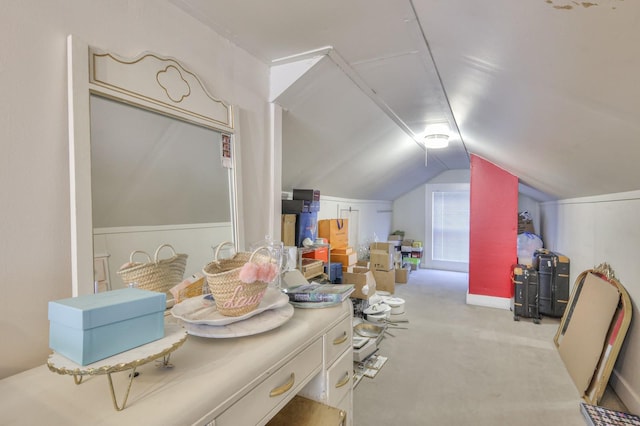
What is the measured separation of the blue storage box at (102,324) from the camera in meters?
0.63

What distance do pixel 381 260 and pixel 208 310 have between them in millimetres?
3787

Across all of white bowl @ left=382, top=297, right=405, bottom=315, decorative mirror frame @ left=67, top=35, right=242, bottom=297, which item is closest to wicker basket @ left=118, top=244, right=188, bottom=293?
decorative mirror frame @ left=67, top=35, right=242, bottom=297

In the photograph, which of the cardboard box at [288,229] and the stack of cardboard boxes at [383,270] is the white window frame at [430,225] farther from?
the cardboard box at [288,229]

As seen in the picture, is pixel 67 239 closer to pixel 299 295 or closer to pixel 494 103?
pixel 299 295

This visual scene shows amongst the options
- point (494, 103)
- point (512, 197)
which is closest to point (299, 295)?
point (494, 103)

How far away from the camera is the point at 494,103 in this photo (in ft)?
6.23

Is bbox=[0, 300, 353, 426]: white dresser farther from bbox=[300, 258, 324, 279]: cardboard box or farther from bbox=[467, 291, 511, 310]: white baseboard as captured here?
bbox=[467, 291, 511, 310]: white baseboard

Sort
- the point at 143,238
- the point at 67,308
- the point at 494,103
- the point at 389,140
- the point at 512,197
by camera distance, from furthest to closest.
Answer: the point at 512,197 → the point at 389,140 → the point at 494,103 → the point at 143,238 → the point at 67,308

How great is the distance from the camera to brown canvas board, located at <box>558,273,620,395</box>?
215cm

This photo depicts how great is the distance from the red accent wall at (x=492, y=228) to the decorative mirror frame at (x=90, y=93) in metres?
3.90

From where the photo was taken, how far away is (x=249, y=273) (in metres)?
0.92

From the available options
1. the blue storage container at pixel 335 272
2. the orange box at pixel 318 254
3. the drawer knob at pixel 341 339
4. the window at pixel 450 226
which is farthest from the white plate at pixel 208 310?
the window at pixel 450 226

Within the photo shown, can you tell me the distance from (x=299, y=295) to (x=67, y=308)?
0.78 m

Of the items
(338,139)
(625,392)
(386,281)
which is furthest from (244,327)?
(386,281)
